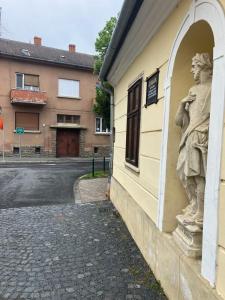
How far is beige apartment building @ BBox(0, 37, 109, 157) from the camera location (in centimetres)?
2095

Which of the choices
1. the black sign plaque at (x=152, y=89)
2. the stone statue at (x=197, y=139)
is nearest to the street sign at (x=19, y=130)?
the black sign plaque at (x=152, y=89)

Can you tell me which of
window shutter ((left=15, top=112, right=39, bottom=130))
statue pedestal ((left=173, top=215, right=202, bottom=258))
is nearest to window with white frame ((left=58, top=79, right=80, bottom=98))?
window shutter ((left=15, top=112, right=39, bottom=130))

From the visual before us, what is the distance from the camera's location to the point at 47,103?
21984mm

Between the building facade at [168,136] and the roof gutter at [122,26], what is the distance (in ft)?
0.05

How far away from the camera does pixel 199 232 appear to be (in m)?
2.56

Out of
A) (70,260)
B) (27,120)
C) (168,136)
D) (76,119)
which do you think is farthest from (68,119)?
(168,136)

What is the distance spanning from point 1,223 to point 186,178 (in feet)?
13.2

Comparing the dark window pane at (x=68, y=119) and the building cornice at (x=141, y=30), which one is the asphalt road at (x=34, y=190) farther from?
the dark window pane at (x=68, y=119)

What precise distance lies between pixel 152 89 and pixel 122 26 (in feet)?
3.64

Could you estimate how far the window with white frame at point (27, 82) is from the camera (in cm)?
2138

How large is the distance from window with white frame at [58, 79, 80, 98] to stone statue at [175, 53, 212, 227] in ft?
68.1

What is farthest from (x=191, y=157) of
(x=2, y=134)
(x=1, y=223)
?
(x=2, y=134)

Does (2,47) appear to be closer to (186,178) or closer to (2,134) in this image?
(2,134)

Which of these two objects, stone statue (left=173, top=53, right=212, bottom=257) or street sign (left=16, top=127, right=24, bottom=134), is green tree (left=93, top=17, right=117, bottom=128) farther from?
stone statue (left=173, top=53, right=212, bottom=257)
